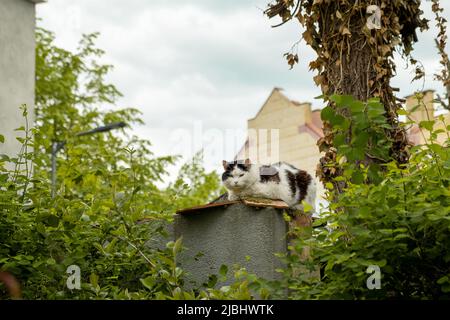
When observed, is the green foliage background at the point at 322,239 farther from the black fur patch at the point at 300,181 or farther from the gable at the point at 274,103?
the gable at the point at 274,103

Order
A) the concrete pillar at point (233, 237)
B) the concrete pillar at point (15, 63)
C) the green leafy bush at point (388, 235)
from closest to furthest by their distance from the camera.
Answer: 1. the green leafy bush at point (388, 235)
2. the concrete pillar at point (233, 237)
3. the concrete pillar at point (15, 63)

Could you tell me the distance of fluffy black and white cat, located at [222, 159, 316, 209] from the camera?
219 inches

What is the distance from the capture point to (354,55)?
6051mm

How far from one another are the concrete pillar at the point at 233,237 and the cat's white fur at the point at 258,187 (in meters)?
0.43

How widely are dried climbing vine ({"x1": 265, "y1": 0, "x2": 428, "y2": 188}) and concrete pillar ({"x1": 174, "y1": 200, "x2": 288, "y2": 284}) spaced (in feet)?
3.88

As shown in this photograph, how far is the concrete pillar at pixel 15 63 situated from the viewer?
12641 mm

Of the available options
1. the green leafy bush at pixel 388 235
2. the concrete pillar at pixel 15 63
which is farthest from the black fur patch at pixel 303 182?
the concrete pillar at pixel 15 63

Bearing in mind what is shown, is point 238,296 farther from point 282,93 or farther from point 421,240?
point 282,93

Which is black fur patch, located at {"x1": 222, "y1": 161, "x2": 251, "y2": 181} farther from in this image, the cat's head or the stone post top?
the stone post top

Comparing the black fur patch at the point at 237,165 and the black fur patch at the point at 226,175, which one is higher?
the black fur patch at the point at 237,165

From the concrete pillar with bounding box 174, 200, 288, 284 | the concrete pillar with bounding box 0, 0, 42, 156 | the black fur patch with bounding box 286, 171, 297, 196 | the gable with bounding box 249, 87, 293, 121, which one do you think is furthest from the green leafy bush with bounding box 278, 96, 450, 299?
the gable with bounding box 249, 87, 293, 121

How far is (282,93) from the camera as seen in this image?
86.2ft

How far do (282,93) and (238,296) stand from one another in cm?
2311
